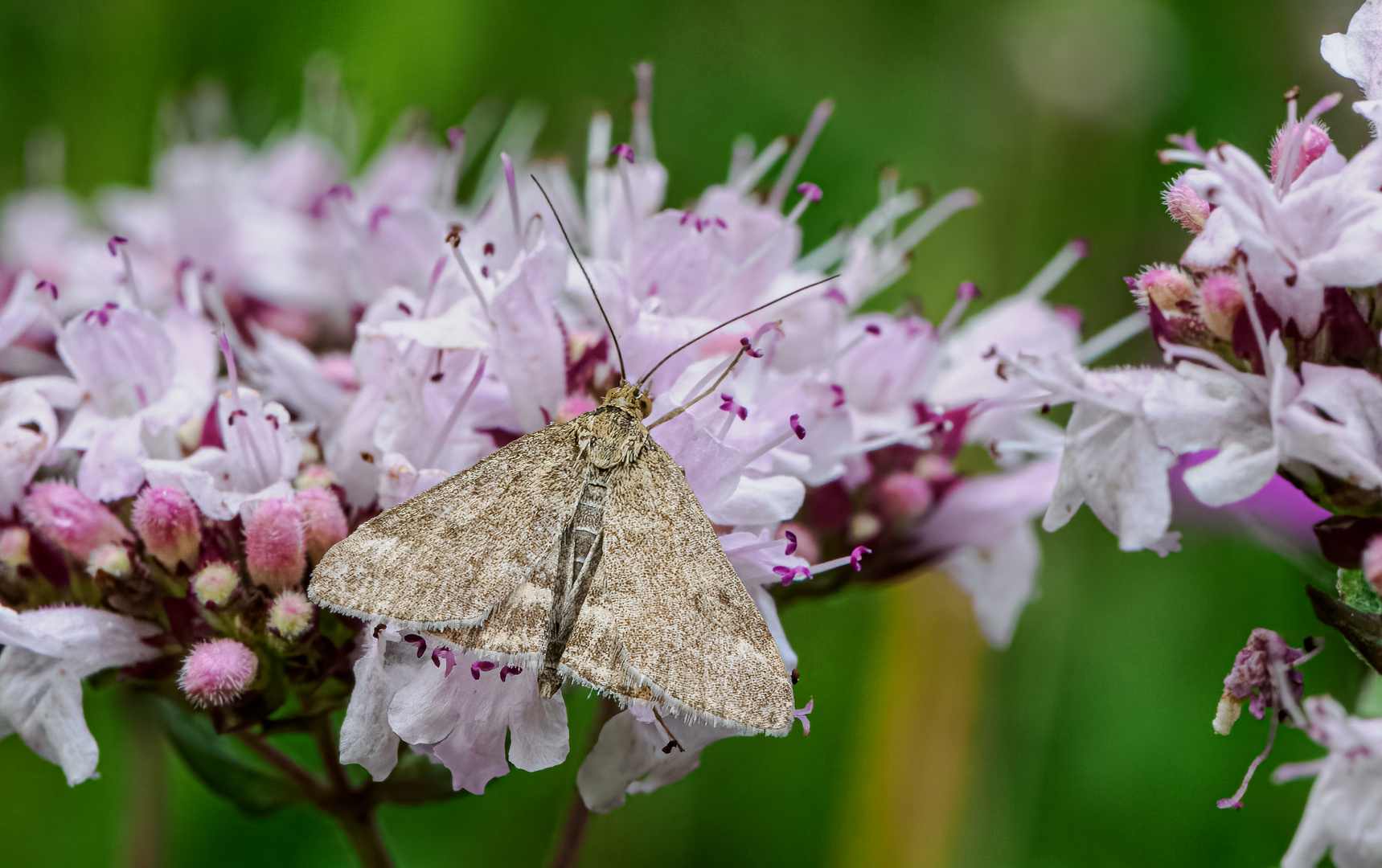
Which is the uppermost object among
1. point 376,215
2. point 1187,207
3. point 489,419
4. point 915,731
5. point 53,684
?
point 1187,207

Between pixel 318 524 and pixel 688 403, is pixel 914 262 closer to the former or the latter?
pixel 688 403

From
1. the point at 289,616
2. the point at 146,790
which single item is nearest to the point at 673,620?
the point at 289,616

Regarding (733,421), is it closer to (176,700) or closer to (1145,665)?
(176,700)

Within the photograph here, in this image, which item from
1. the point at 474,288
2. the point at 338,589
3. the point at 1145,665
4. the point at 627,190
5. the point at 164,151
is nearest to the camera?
the point at 338,589

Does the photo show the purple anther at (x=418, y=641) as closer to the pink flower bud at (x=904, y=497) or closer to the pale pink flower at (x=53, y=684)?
the pale pink flower at (x=53, y=684)

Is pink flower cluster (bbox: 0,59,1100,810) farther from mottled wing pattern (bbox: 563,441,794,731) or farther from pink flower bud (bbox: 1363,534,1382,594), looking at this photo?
pink flower bud (bbox: 1363,534,1382,594)

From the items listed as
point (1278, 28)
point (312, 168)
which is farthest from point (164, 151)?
point (1278, 28)
